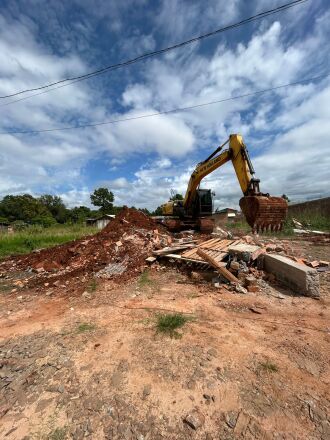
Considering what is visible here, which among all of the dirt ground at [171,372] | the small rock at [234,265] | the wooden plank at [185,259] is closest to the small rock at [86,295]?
the dirt ground at [171,372]

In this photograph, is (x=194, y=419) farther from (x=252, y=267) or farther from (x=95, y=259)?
(x=95, y=259)

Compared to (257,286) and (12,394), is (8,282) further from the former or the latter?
(257,286)

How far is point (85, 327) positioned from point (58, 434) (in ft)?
5.81

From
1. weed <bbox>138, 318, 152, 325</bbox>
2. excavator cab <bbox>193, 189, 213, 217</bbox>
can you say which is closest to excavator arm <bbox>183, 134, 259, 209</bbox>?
excavator cab <bbox>193, 189, 213, 217</bbox>

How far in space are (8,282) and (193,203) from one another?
783cm

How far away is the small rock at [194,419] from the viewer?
1.96 meters

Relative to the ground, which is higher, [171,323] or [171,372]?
[171,323]

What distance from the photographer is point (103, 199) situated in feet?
185

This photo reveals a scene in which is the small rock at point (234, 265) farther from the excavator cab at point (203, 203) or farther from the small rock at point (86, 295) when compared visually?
the excavator cab at point (203, 203)

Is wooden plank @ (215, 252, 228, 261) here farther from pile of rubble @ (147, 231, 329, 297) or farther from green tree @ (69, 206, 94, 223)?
green tree @ (69, 206, 94, 223)

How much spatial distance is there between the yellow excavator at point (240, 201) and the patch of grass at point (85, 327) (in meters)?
5.20

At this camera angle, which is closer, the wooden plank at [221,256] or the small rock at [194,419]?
the small rock at [194,419]

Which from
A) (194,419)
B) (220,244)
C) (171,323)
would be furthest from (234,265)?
(194,419)

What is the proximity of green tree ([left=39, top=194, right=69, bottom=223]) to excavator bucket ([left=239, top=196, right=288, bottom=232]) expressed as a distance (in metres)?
61.0
